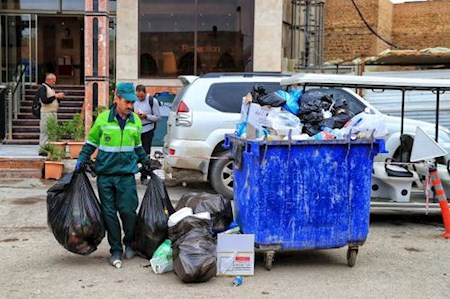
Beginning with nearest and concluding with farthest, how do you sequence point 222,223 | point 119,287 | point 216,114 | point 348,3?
point 119,287 → point 222,223 → point 216,114 → point 348,3

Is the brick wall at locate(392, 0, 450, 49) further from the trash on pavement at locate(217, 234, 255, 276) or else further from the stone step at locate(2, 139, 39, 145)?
the trash on pavement at locate(217, 234, 255, 276)

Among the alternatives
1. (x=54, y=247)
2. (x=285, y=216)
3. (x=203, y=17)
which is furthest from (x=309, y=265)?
(x=203, y=17)

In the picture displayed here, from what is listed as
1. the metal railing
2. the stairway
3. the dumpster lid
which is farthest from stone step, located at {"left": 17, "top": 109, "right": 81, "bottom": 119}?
the dumpster lid

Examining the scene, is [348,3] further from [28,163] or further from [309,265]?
Answer: [309,265]

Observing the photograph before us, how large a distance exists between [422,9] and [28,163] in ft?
71.8

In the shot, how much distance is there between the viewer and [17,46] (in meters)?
18.3

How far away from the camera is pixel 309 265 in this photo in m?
6.12

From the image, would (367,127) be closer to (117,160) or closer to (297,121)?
(297,121)

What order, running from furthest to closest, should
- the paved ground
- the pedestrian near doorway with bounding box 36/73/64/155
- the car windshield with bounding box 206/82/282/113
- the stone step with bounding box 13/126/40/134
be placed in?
the stone step with bounding box 13/126/40/134
the pedestrian near doorway with bounding box 36/73/64/155
the car windshield with bounding box 206/82/282/113
the paved ground

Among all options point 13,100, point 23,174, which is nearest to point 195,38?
point 13,100

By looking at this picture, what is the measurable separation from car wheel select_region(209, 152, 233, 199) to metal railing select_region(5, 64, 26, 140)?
7.00m

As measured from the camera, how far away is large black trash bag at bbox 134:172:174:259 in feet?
19.7

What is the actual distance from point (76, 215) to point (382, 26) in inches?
895

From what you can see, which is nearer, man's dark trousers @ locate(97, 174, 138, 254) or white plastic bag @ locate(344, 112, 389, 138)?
man's dark trousers @ locate(97, 174, 138, 254)
